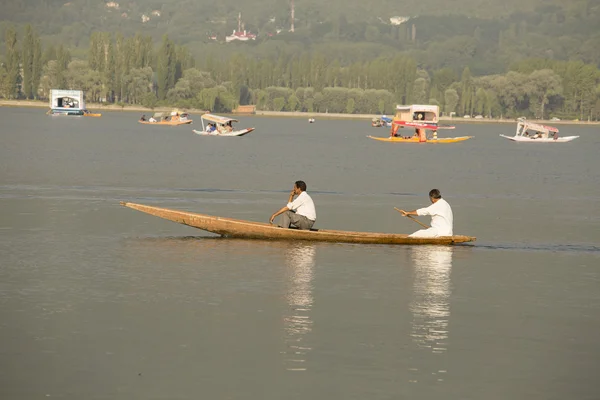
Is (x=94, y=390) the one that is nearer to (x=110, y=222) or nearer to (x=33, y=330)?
(x=33, y=330)

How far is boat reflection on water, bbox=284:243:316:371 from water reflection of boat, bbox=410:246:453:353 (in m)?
2.42

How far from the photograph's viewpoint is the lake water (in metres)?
19.6

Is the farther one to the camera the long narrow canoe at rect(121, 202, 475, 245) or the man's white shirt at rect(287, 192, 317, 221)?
the long narrow canoe at rect(121, 202, 475, 245)

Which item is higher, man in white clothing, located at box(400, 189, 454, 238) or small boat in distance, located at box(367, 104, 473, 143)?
man in white clothing, located at box(400, 189, 454, 238)

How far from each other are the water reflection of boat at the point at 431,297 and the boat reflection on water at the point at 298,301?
2.42m

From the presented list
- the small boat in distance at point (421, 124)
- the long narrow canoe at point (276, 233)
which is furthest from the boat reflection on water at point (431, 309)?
the small boat in distance at point (421, 124)

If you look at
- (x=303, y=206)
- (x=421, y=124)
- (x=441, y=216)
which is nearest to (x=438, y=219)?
(x=441, y=216)

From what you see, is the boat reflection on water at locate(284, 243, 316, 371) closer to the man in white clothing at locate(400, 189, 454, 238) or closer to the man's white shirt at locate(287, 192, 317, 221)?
the man's white shirt at locate(287, 192, 317, 221)

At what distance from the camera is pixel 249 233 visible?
120ft

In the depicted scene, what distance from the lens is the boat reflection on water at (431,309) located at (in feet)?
67.8

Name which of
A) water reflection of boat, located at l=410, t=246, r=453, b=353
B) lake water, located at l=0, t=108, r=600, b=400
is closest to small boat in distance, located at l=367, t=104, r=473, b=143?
lake water, located at l=0, t=108, r=600, b=400

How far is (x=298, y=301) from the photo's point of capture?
26.9 metres

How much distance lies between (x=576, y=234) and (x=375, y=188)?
80.5 feet

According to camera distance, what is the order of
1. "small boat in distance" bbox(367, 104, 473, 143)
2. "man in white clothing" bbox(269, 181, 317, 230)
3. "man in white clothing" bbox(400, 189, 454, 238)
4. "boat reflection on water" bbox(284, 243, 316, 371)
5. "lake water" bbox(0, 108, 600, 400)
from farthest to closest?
"small boat in distance" bbox(367, 104, 473, 143) → "man in white clothing" bbox(400, 189, 454, 238) → "man in white clothing" bbox(269, 181, 317, 230) → "boat reflection on water" bbox(284, 243, 316, 371) → "lake water" bbox(0, 108, 600, 400)
